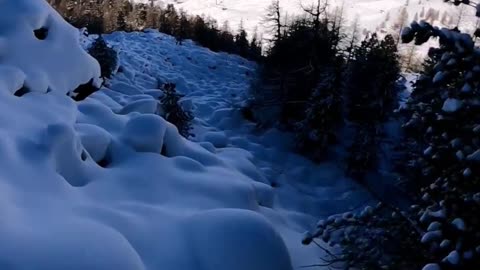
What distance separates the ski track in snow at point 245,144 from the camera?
13.3 meters

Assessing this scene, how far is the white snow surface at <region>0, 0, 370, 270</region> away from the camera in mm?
5965

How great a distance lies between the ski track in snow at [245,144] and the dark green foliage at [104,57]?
3.34 feet

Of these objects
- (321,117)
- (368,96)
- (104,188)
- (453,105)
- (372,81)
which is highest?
(453,105)

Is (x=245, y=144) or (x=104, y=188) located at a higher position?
(x=104, y=188)

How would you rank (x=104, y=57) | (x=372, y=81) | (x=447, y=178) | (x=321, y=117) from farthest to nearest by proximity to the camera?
(x=372, y=81) < (x=321, y=117) < (x=104, y=57) < (x=447, y=178)

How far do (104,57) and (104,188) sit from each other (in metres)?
12.6

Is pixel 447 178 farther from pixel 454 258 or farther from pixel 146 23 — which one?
pixel 146 23

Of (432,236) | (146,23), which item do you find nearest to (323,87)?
(432,236)

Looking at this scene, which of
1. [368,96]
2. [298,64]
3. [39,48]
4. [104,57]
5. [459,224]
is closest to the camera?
Result: [459,224]

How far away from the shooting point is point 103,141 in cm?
1015

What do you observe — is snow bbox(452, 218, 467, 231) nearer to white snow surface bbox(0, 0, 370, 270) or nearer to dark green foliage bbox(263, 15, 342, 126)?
white snow surface bbox(0, 0, 370, 270)

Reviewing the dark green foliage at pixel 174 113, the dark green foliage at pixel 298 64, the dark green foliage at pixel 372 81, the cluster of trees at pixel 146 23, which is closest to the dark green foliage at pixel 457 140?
the dark green foliage at pixel 174 113

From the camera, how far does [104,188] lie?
8.48 metres

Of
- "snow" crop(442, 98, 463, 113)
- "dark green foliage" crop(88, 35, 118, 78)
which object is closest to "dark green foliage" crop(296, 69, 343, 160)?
"dark green foliage" crop(88, 35, 118, 78)
